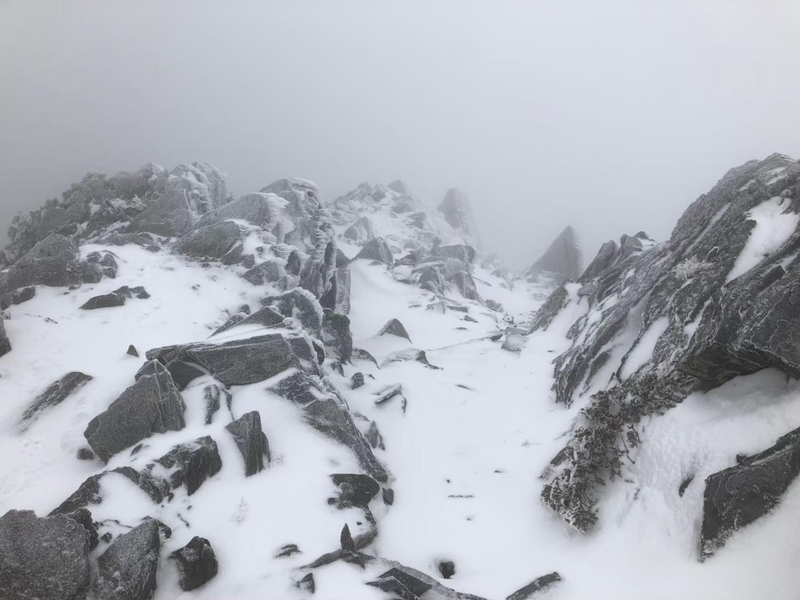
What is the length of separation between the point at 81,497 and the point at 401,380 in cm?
1632

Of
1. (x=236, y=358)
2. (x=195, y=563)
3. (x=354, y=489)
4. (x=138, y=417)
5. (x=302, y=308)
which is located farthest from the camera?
(x=302, y=308)

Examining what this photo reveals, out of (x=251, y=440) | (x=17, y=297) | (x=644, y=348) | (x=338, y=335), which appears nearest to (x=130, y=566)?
(x=251, y=440)

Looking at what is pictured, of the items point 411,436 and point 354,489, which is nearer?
point 354,489

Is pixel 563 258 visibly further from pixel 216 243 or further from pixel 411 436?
pixel 411 436

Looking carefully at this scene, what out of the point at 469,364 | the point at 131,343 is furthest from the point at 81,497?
the point at 469,364

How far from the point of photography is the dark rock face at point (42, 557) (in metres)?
8.34

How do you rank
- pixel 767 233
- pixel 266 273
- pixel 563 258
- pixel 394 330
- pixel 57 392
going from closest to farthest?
pixel 767 233
pixel 57 392
pixel 266 273
pixel 394 330
pixel 563 258

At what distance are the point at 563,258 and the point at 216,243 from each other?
232 ft

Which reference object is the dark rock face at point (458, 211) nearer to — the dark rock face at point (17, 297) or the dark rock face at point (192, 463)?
the dark rock face at point (17, 297)

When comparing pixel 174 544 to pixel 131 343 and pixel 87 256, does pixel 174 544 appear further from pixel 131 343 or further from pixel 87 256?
pixel 87 256

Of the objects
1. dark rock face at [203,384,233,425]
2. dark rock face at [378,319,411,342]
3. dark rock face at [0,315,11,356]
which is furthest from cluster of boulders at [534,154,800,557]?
dark rock face at [0,315,11,356]

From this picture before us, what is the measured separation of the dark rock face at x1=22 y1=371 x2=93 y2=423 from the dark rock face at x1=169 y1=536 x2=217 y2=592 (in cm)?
868

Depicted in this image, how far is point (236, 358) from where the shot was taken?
17.0m

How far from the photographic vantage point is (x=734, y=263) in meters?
13.5
